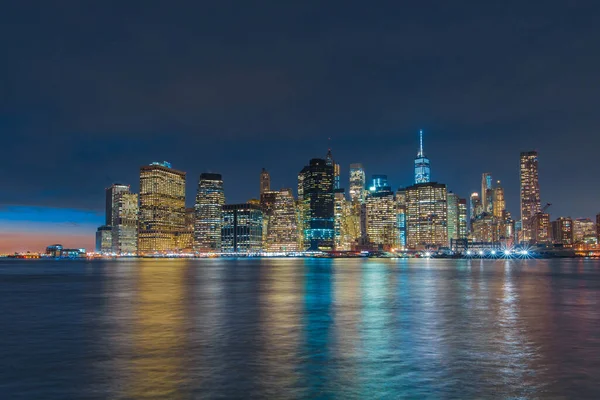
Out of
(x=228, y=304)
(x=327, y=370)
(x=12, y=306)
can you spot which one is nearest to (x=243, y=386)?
(x=327, y=370)

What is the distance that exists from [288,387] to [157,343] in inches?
483

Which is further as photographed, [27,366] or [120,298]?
[120,298]

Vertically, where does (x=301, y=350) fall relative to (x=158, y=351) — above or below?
below

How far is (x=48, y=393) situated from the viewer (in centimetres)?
2083

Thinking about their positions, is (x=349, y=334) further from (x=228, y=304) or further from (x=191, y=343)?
(x=228, y=304)

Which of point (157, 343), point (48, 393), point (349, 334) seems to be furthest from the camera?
point (349, 334)

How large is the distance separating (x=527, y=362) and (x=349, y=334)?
37.3 ft

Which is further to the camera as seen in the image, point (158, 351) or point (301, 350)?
point (301, 350)

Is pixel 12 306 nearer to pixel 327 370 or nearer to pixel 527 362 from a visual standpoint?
pixel 327 370

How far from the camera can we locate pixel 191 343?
3127 centimetres

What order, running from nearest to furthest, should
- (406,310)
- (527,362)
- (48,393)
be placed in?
(48,393)
(527,362)
(406,310)

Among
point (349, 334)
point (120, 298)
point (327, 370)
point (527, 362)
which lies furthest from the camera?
point (120, 298)

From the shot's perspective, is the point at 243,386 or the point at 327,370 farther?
the point at 327,370

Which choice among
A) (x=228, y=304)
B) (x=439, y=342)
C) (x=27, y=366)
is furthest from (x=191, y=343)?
(x=228, y=304)
